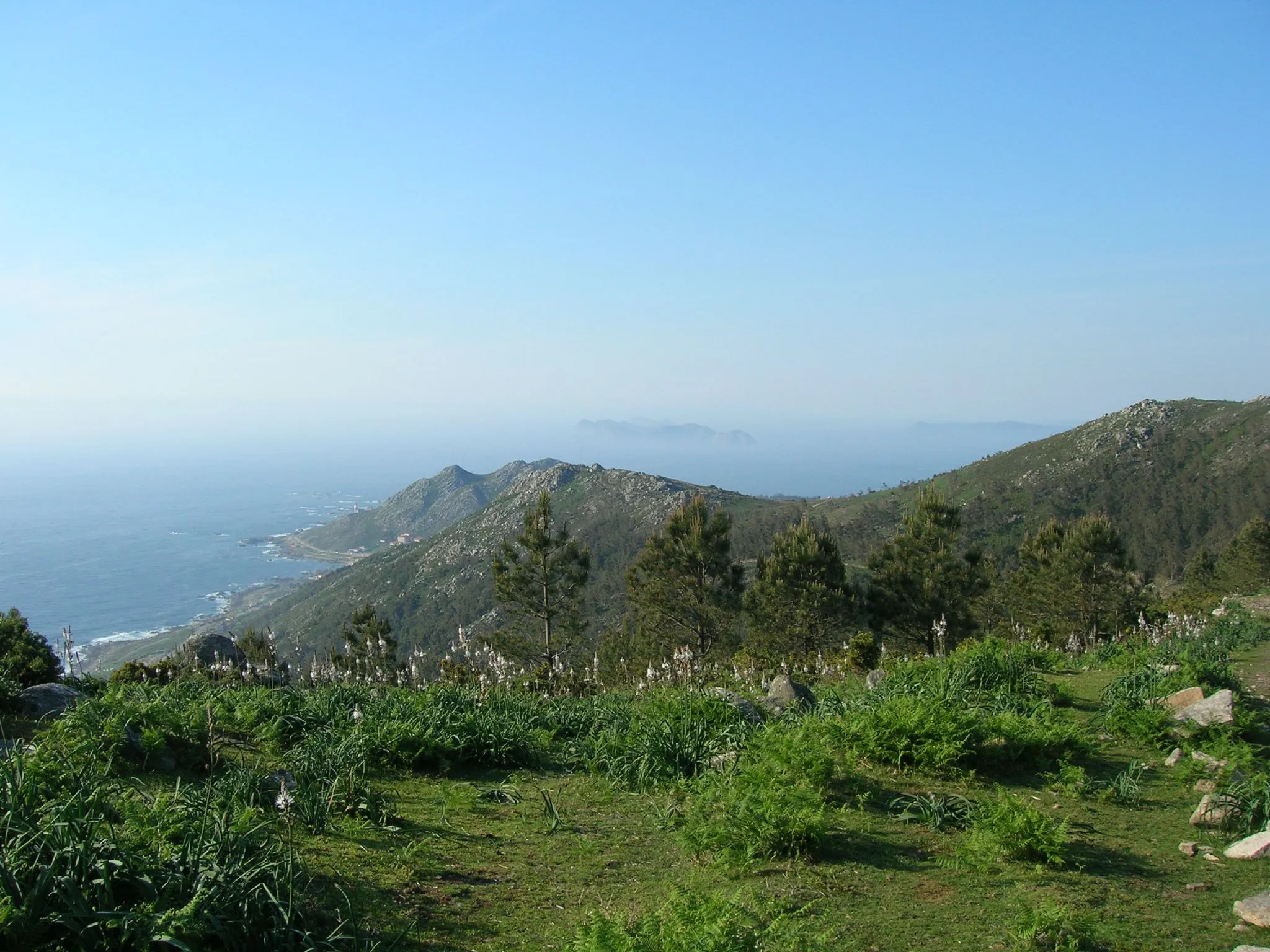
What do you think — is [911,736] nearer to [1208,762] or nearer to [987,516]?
[1208,762]

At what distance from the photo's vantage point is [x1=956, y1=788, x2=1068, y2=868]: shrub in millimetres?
4930

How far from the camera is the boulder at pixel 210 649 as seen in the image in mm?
17142

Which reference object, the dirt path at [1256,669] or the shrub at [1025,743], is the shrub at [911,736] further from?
the dirt path at [1256,669]

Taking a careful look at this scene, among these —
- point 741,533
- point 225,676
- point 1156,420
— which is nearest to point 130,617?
point 741,533

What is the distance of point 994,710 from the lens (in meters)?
8.61

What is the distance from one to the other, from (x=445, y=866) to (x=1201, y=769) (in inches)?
253

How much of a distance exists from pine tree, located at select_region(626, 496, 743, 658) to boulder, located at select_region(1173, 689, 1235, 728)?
21.8m

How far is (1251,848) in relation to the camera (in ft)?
16.8

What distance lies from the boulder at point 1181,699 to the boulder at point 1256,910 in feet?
15.5

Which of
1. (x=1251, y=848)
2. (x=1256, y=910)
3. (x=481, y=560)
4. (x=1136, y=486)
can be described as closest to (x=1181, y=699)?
(x=1251, y=848)

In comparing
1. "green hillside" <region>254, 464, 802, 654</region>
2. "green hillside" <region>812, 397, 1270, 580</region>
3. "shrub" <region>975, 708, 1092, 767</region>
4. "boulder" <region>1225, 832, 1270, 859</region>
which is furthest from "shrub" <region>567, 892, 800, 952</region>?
"green hillside" <region>812, 397, 1270, 580</region>

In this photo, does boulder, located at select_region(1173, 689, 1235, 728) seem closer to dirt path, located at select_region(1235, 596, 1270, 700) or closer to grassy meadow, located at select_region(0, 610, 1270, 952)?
grassy meadow, located at select_region(0, 610, 1270, 952)

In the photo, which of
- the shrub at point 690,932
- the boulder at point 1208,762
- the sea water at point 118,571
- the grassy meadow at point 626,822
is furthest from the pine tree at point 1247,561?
the sea water at point 118,571

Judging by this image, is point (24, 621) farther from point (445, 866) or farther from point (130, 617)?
point (130, 617)
